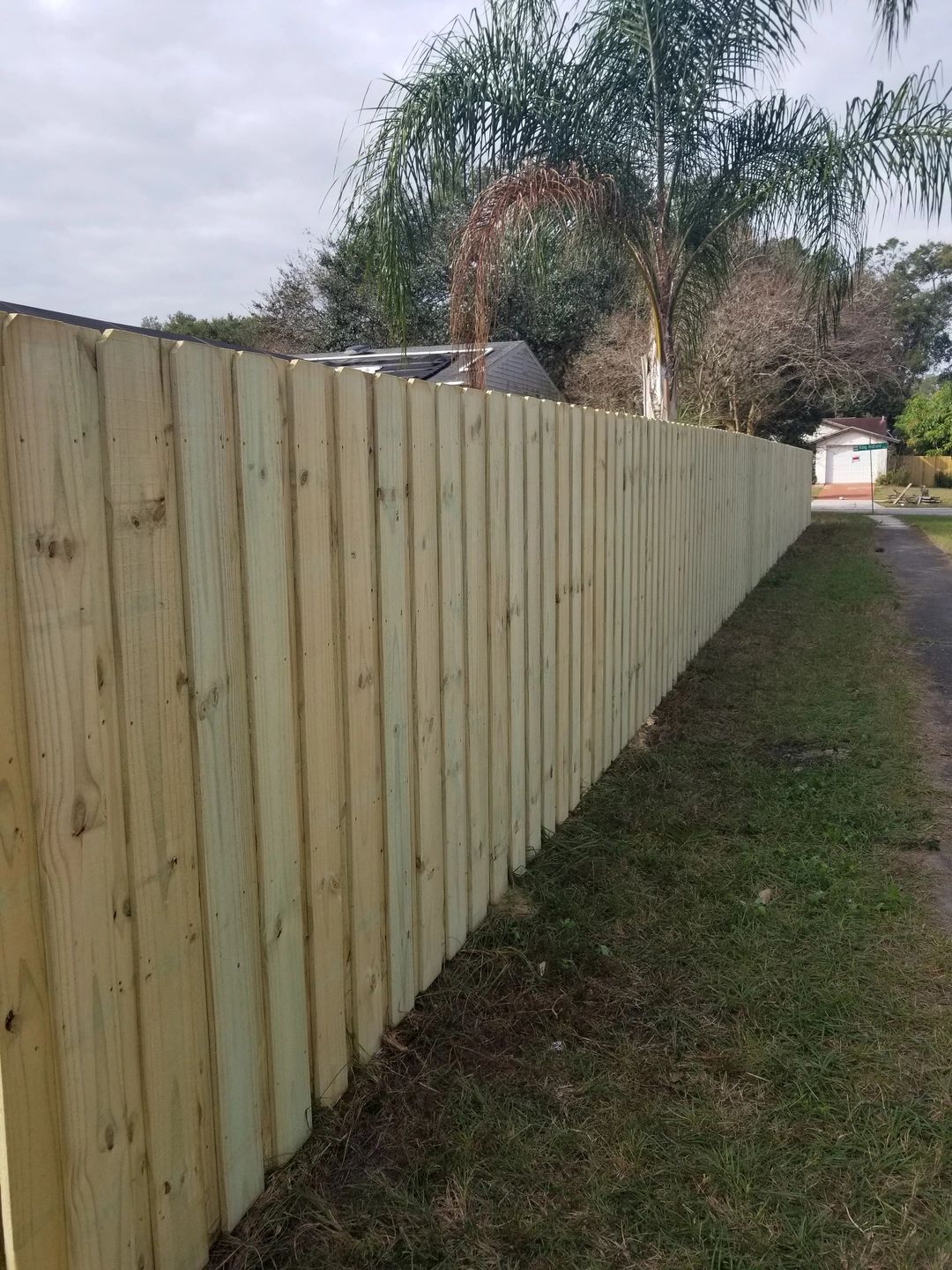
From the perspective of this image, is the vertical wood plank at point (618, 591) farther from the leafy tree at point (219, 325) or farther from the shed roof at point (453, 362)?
the leafy tree at point (219, 325)

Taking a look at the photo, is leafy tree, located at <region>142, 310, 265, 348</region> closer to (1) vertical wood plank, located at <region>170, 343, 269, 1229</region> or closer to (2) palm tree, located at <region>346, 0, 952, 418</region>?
(2) palm tree, located at <region>346, 0, 952, 418</region>

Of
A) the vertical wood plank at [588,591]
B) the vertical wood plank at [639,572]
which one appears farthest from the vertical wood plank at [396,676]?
the vertical wood plank at [639,572]

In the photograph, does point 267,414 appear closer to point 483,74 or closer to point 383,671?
point 383,671

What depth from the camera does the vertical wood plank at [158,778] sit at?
61.2 inches

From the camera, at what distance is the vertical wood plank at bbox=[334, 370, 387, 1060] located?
2268 millimetres

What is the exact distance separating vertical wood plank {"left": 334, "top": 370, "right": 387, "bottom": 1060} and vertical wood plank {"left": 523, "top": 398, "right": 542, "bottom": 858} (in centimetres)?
123

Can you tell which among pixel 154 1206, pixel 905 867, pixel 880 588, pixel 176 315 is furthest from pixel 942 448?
pixel 154 1206

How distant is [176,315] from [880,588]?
127 feet

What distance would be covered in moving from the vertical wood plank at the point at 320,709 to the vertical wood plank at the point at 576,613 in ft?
6.69

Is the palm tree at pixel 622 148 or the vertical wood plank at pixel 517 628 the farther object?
the palm tree at pixel 622 148

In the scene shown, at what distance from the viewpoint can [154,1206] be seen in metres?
1.70

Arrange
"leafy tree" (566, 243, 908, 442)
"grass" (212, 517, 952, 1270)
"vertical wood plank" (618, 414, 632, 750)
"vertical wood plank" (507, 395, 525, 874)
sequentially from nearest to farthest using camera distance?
"grass" (212, 517, 952, 1270)
"vertical wood plank" (507, 395, 525, 874)
"vertical wood plank" (618, 414, 632, 750)
"leafy tree" (566, 243, 908, 442)

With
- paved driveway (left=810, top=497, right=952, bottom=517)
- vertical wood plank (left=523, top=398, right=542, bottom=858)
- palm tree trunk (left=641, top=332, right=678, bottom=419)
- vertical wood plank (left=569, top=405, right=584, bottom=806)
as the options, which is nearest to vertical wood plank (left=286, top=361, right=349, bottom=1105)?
vertical wood plank (left=523, top=398, right=542, bottom=858)

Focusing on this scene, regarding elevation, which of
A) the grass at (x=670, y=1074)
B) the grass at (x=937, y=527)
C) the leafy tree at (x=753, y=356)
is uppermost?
the leafy tree at (x=753, y=356)
